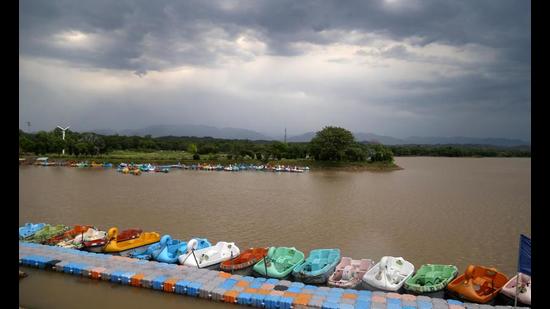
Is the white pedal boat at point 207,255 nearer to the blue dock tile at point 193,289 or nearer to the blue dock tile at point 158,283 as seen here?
the blue dock tile at point 158,283

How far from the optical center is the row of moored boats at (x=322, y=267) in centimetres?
850

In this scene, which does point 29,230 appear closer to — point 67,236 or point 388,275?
point 67,236

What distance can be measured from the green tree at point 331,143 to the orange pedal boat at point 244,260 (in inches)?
1380

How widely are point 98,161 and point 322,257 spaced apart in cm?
4164

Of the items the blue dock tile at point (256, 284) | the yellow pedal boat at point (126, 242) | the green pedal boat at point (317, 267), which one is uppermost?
the yellow pedal boat at point (126, 242)

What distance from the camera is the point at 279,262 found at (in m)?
10.2

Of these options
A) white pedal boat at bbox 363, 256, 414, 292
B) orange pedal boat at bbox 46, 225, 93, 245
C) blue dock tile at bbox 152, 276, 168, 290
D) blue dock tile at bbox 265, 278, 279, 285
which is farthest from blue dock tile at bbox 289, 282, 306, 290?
orange pedal boat at bbox 46, 225, 93, 245

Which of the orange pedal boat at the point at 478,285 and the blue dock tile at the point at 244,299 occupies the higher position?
the orange pedal boat at the point at 478,285

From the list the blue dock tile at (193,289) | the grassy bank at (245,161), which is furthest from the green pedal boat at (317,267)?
the grassy bank at (245,161)

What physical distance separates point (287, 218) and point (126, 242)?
730 centimetres

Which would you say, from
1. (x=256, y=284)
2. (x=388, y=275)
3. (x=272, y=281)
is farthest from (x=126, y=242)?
(x=388, y=275)

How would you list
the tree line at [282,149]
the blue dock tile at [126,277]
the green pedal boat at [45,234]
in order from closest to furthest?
the blue dock tile at [126,277]
the green pedal boat at [45,234]
the tree line at [282,149]
